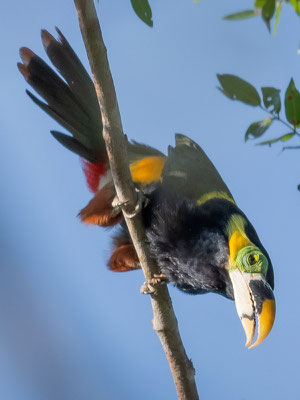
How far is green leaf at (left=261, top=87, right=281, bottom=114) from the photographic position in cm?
211

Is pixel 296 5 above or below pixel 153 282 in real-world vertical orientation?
above

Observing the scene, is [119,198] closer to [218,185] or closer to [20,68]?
[218,185]

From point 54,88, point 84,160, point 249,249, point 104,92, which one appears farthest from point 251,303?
point 54,88

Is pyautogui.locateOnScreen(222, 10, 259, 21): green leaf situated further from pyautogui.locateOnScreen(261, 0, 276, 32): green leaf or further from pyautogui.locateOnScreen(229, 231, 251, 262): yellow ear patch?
pyautogui.locateOnScreen(229, 231, 251, 262): yellow ear patch

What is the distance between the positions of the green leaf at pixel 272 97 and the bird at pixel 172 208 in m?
1.12

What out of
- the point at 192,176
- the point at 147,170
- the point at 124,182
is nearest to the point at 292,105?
the point at 124,182

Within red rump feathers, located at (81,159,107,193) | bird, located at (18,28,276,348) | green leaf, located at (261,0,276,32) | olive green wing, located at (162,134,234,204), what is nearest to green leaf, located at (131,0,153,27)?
green leaf, located at (261,0,276,32)

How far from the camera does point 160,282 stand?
3.07m

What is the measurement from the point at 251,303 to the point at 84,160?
155 cm

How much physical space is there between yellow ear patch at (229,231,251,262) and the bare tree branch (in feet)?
1.27

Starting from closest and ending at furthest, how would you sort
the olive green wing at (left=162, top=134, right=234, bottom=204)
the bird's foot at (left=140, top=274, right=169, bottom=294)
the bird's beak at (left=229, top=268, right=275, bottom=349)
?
the bird's beak at (left=229, top=268, right=275, bottom=349) → the bird's foot at (left=140, top=274, right=169, bottom=294) → the olive green wing at (left=162, top=134, right=234, bottom=204)

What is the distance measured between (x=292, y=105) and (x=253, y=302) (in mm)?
1214

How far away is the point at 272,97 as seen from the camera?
213 cm

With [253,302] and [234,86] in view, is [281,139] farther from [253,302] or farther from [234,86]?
[253,302]
